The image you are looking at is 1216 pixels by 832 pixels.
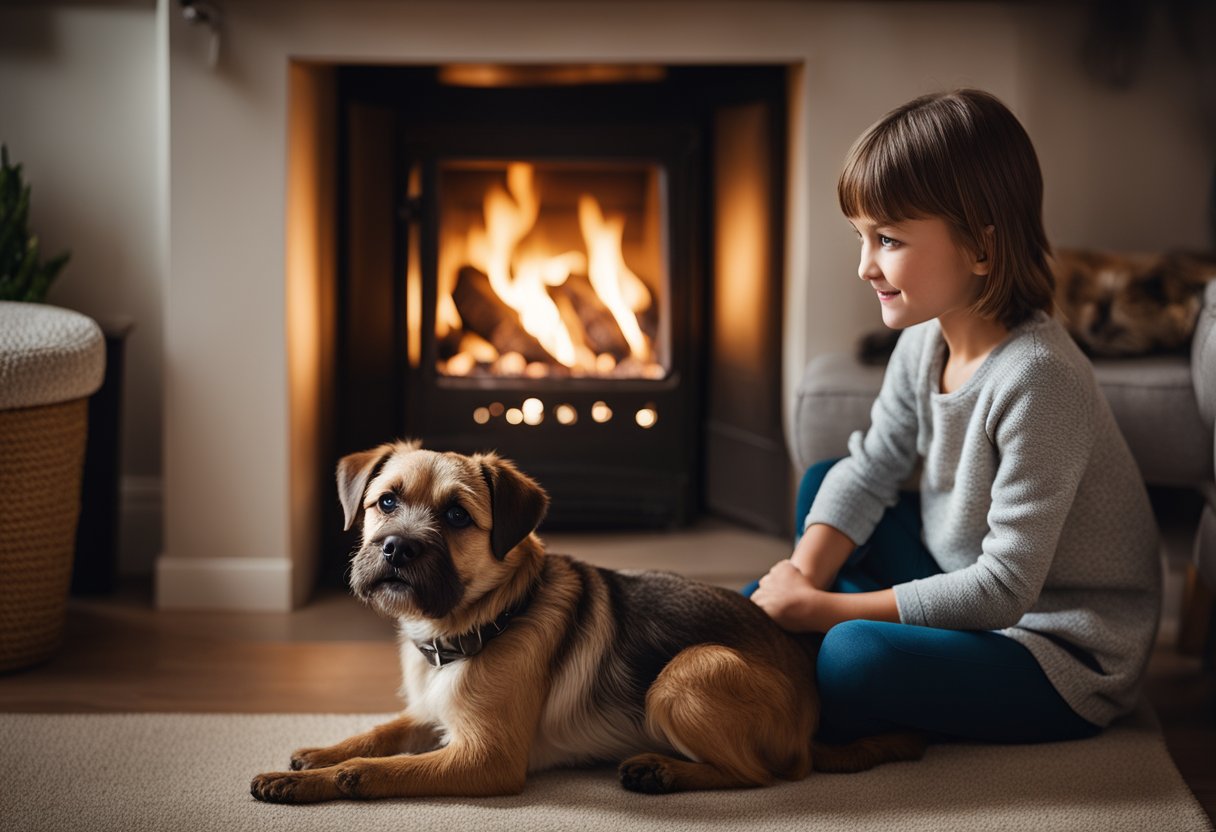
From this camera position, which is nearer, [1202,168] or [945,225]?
[945,225]

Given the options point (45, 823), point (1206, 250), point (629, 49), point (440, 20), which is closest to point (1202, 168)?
point (1206, 250)

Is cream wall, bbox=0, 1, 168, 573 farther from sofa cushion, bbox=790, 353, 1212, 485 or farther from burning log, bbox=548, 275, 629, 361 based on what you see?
sofa cushion, bbox=790, 353, 1212, 485

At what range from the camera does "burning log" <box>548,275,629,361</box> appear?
10.1 ft

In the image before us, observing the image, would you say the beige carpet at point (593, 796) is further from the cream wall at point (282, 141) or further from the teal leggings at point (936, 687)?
the cream wall at point (282, 141)

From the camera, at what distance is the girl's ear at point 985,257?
1.76 metres

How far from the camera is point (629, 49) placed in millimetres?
2592

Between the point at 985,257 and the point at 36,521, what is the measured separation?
5.37ft

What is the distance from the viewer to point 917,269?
5.78 ft

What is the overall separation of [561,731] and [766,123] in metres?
1.65

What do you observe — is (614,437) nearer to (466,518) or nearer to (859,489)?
(859,489)

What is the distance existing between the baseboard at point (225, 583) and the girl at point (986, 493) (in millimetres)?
1157

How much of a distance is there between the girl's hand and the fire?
1.22 metres

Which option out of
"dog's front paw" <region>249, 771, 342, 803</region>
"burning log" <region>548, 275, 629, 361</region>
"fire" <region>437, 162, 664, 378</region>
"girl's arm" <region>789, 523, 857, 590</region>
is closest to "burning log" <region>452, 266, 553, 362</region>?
"fire" <region>437, 162, 664, 378</region>

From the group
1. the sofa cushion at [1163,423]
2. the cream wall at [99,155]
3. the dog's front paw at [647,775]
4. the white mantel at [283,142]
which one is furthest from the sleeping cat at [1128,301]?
the cream wall at [99,155]
